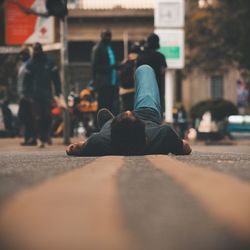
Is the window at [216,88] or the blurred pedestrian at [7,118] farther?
the window at [216,88]

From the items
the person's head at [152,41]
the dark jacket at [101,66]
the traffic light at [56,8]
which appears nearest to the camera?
the person's head at [152,41]

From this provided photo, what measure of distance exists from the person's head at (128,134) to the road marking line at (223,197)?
229 centimetres

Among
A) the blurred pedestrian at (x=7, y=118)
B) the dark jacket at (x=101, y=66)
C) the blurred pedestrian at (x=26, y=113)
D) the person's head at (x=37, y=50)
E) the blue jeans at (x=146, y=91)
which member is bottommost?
the blurred pedestrian at (x=7, y=118)

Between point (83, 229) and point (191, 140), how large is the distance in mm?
20985

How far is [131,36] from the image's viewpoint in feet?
176

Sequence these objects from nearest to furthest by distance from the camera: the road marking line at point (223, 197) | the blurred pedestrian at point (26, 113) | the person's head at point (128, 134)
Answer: the road marking line at point (223, 197)
the person's head at point (128, 134)
the blurred pedestrian at point (26, 113)

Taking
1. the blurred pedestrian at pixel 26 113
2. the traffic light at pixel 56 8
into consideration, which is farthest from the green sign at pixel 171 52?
the blurred pedestrian at pixel 26 113

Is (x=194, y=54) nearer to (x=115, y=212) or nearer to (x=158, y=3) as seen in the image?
(x=158, y=3)

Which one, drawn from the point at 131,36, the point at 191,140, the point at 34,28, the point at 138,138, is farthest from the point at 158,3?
the point at 131,36

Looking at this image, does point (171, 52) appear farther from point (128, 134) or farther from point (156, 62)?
point (128, 134)

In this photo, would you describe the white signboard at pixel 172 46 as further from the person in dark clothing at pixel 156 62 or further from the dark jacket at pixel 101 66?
the person in dark clothing at pixel 156 62

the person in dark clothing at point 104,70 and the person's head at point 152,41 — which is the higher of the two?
the person's head at point 152,41

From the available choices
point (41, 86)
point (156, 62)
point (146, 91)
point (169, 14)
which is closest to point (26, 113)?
point (41, 86)

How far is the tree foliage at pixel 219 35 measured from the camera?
30.0 meters
